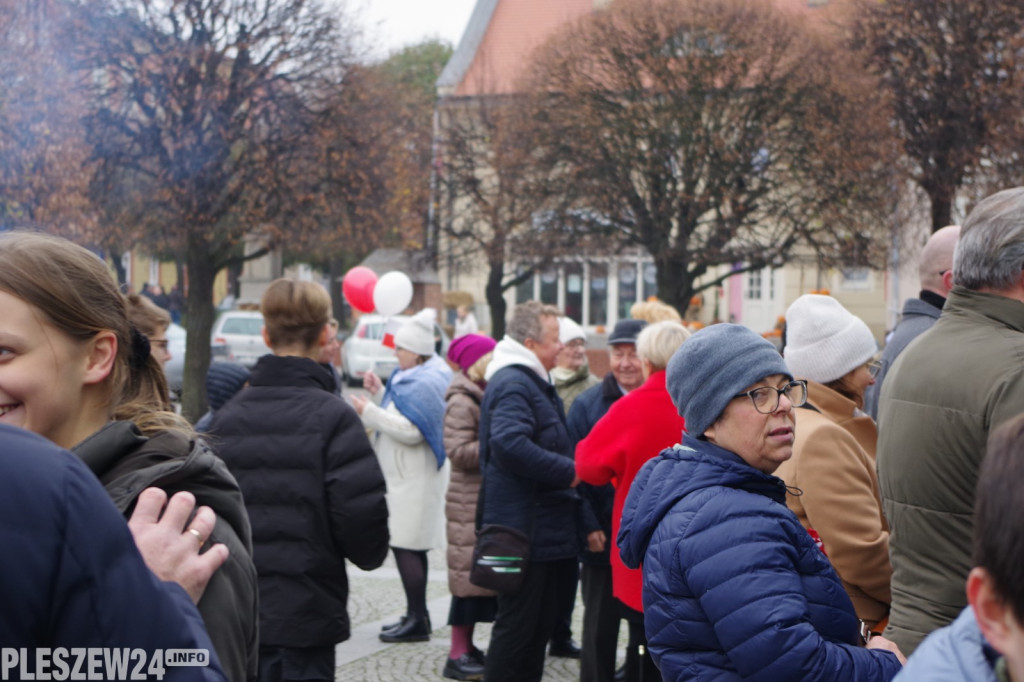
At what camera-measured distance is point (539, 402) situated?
19.2 feet

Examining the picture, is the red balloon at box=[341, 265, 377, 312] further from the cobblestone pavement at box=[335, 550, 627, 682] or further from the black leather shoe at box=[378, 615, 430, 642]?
the black leather shoe at box=[378, 615, 430, 642]

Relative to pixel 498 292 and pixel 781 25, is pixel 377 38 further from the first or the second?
pixel 498 292

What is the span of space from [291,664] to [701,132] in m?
20.4

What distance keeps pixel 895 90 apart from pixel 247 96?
37.0 ft

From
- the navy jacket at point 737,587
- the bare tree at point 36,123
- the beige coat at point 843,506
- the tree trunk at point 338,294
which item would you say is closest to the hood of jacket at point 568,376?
the beige coat at point 843,506

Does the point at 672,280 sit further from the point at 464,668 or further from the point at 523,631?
the point at 523,631

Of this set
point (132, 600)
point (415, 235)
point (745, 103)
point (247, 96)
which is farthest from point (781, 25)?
point (132, 600)

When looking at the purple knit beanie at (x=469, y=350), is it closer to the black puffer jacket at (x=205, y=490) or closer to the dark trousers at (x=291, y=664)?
the dark trousers at (x=291, y=664)

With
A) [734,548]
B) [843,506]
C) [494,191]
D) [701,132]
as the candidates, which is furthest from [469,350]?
[494,191]

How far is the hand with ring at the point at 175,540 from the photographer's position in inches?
73.4

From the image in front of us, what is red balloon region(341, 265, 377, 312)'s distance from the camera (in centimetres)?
1265

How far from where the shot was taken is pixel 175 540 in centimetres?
189

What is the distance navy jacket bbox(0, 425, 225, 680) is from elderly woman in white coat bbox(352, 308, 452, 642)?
18.7 ft

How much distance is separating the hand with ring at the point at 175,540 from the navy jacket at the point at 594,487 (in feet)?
12.6
